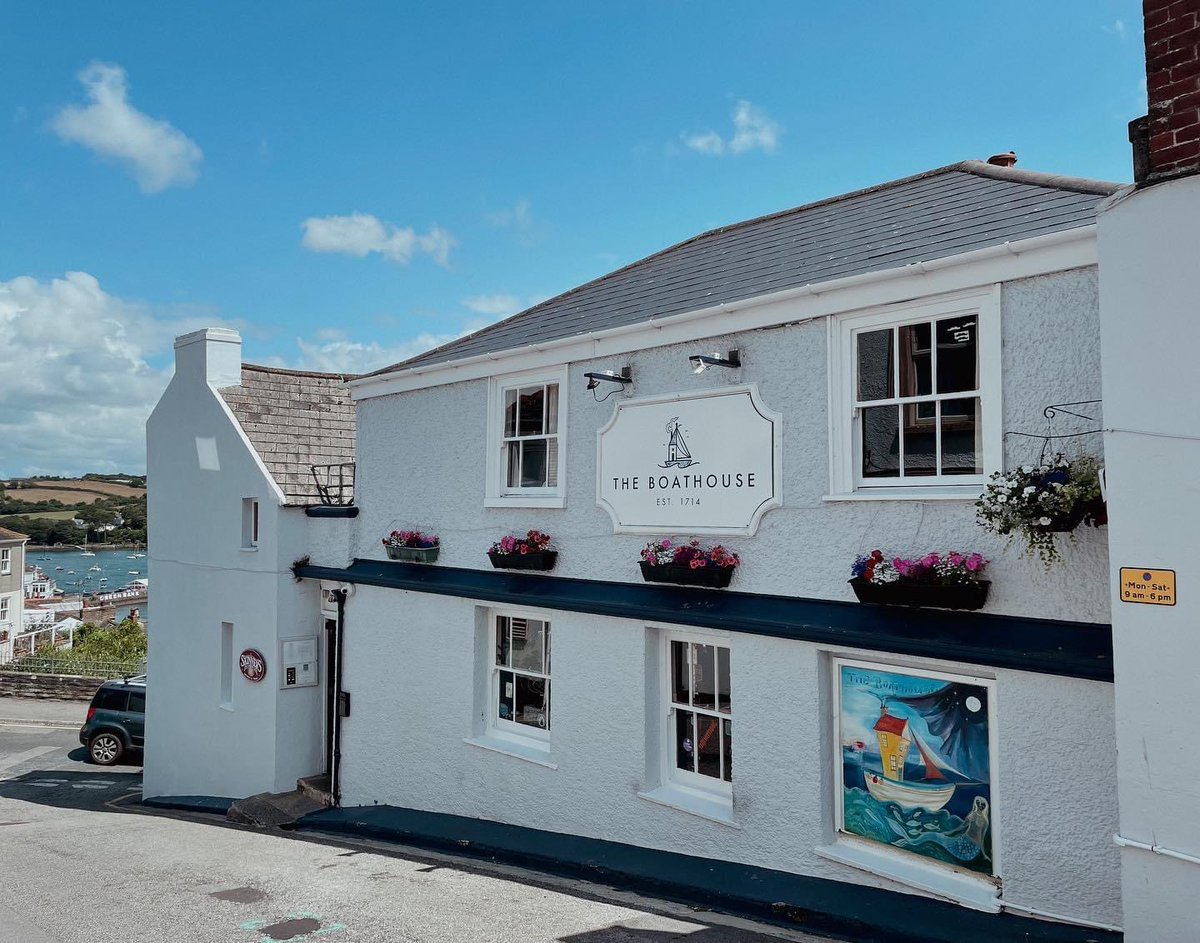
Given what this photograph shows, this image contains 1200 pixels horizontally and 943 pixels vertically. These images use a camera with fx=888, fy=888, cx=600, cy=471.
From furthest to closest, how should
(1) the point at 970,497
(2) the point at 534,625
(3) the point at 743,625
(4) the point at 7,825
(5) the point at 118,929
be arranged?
(4) the point at 7,825
(2) the point at 534,625
(3) the point at 743,625
(5) the point at 118,929
(1) the point at 970,497

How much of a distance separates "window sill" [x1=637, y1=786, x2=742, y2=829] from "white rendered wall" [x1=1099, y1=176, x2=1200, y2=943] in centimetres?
331

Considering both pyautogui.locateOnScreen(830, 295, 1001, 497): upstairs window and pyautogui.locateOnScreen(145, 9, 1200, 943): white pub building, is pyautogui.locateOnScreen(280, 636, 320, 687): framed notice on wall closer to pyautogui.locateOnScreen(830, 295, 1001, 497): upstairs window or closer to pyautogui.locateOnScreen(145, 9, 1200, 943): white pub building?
pyautogui.locateOnScreen(145, 9, 1200, 943): white pub building

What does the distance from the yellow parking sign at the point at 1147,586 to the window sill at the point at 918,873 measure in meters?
2.38

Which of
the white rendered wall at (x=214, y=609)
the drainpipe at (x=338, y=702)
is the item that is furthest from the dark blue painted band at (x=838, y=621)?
the white rendered wall at (x=214, y=609)

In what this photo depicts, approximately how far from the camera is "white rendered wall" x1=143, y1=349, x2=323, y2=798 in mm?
12719

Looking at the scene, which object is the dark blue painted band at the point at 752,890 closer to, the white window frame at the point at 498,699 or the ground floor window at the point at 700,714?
the ground floor window at the point at 700,714

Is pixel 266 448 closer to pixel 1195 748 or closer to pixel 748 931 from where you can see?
pixel 748 931

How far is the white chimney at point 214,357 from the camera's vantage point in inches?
568

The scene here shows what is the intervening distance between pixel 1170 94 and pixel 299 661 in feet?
38.8

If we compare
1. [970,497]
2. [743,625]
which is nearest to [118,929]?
[743,625]

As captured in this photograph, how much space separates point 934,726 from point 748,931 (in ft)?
6.17

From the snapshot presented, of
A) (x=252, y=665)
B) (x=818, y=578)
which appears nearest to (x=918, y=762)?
(x=818, y=578)

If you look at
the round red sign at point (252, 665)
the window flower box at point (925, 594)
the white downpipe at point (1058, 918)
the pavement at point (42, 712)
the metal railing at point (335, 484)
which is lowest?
the pavement at point (42, 712)

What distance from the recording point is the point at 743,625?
22.9 ft
